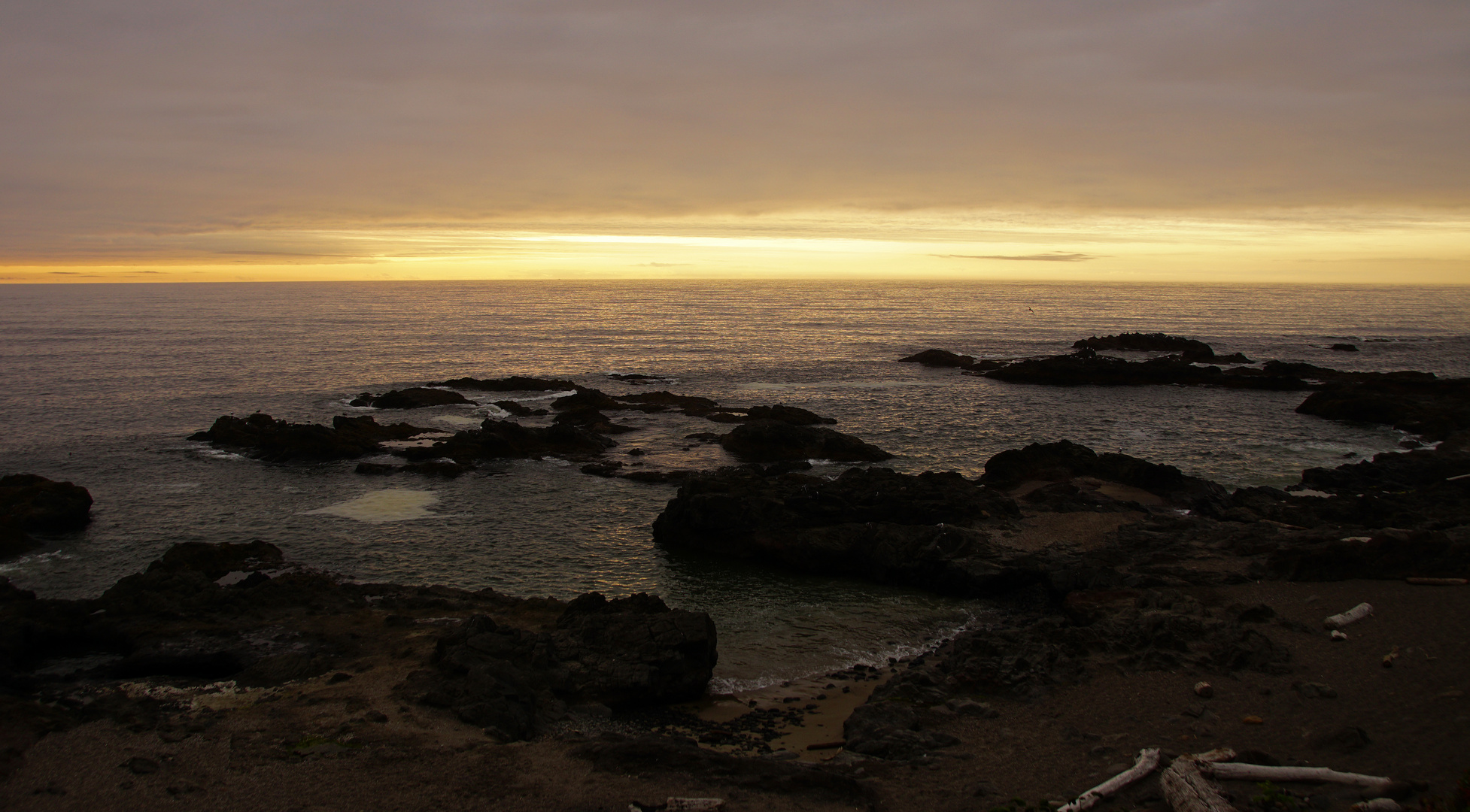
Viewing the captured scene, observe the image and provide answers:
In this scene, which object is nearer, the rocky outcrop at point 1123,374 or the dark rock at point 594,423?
the dark rock at point 594,423

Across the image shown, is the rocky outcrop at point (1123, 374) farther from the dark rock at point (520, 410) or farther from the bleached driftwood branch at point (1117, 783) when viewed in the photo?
the bleached driftwood branch at point (1117, 783)

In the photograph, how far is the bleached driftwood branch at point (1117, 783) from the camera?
386 inches

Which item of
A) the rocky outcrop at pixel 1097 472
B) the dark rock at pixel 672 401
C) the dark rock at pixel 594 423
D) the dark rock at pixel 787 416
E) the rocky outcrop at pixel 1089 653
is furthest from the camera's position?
the dark rock at pixel 672 401

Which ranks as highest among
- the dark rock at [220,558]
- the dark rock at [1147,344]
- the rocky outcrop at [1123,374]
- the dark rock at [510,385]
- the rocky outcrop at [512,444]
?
the dark rock at [1147,344]

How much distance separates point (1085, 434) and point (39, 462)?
52.3 meters

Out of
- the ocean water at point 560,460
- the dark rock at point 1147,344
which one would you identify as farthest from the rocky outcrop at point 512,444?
the dark rock at point 1147,344

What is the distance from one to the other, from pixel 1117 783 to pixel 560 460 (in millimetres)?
30503

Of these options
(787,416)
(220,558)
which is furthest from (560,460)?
(220,558)

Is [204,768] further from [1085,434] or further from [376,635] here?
[1085,434]

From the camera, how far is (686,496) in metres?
26.4

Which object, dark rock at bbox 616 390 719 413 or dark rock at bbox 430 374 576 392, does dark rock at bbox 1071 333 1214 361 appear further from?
dark rock at bbox 430 374 576 392

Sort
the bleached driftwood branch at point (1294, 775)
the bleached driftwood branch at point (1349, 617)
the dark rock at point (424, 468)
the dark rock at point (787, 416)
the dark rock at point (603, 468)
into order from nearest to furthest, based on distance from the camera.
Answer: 1. the bleached driftwood branch at point (1294, 775)
2. the bleached driftwood branch at point (1349, 617)
3. the dark rock at point (424, 468)
4. the dark rock at point (603, 468)
5. the dark rock at point (787, 416)

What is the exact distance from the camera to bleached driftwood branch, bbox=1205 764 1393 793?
378 inches

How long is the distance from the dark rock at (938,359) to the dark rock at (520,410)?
133 ft
